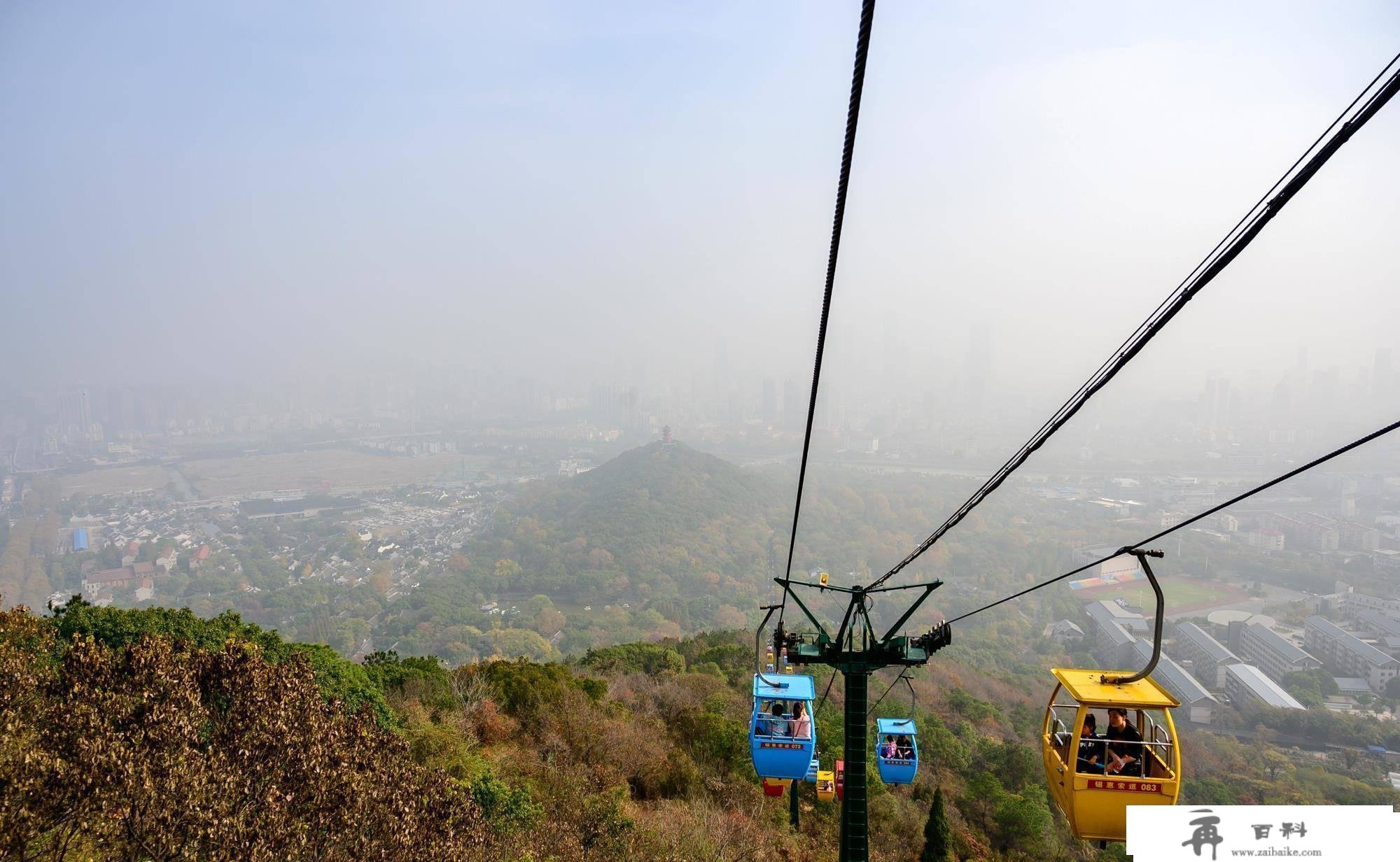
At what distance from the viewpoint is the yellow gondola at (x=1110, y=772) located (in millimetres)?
5535

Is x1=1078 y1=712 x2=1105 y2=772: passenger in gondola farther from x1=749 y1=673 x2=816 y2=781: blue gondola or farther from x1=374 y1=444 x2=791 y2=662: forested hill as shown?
x1=374 y1=444 x2=791 y2=662: forested hill

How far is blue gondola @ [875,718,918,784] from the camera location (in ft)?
38.8

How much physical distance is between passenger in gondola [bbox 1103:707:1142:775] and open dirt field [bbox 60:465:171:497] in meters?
191

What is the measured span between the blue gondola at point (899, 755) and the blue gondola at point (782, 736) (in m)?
3.17

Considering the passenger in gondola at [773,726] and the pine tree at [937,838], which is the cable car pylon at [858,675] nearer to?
the passenger in gondola at [773,726]

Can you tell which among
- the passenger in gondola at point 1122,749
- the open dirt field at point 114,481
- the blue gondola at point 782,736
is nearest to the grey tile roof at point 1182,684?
the blue gondola at point 782,736

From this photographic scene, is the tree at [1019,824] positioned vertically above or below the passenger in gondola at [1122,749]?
below

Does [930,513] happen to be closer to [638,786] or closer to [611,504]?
[611,504]

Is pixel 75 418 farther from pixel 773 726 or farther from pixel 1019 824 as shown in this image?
pixel 773 726

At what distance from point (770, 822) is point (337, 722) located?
1125 cm

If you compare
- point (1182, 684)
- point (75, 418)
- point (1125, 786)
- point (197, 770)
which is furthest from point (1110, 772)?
point (75, 418)

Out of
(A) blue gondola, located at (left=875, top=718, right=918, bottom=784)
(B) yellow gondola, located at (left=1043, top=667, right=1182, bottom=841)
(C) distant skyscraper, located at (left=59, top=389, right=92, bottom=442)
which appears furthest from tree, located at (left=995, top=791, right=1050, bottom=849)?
(C) distant skyscraper, located at (left=59, top=389, right=92, bottom=442)

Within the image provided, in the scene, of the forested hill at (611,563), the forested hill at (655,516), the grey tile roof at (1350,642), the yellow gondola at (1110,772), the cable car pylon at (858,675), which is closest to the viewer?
the yellow gondola at (1110,772)

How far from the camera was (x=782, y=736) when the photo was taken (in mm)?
9117
